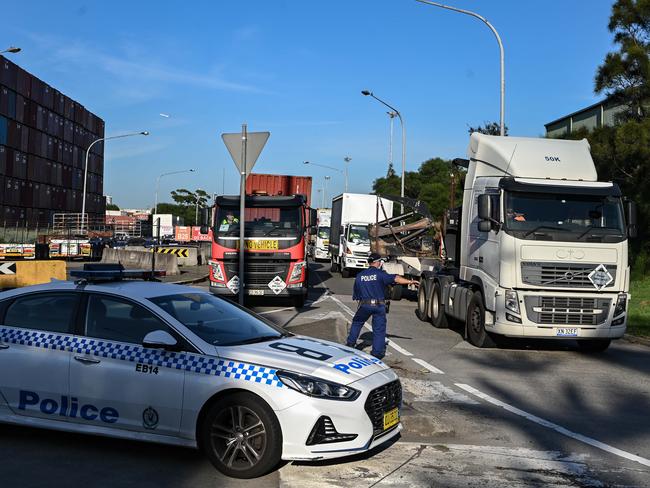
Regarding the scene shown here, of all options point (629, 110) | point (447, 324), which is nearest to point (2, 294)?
point (447, 324)

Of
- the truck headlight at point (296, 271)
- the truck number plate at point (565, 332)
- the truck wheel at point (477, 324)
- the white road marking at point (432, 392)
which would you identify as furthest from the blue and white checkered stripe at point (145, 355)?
the truck headlight at point (296, 271)

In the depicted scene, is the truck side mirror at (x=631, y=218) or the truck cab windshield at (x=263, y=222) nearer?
the truck side mirror at (x=631, y=218)

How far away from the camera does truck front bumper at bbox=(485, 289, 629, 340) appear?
11.7 meters

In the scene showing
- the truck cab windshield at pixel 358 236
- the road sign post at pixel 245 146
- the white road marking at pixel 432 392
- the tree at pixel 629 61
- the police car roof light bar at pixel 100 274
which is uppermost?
the tree at pixel 629 61

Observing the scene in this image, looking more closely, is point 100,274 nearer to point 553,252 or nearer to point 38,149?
point 553,252

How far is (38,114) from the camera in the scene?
233ft

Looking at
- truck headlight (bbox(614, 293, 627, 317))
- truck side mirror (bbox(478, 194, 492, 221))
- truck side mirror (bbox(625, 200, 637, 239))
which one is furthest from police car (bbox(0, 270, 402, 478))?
truck side mirror (bbox(625, 200, 637, 239))

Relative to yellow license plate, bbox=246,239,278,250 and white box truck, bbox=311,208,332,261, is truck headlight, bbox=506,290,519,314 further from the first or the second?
white box truck, bbox=311,208,332,261

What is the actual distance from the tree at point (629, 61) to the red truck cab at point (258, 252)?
9.97 meters

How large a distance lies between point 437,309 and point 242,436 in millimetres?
11039

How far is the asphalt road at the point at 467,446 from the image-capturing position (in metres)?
5.38

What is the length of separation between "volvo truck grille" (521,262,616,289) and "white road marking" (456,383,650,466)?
2986 mm

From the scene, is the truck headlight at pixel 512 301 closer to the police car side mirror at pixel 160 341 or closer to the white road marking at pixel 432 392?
the white road marking at pixel 432 392

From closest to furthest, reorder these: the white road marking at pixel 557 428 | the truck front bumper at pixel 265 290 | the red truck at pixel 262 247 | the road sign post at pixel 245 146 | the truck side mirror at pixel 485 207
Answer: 1. the white road marking at pixel 557 428
2. the road sign post at pixel 245 146
3. the truck side mirror at pixel 485 207
4. the red truck at pixel 262 247
5. the truck front bumper at pixel 265 290
